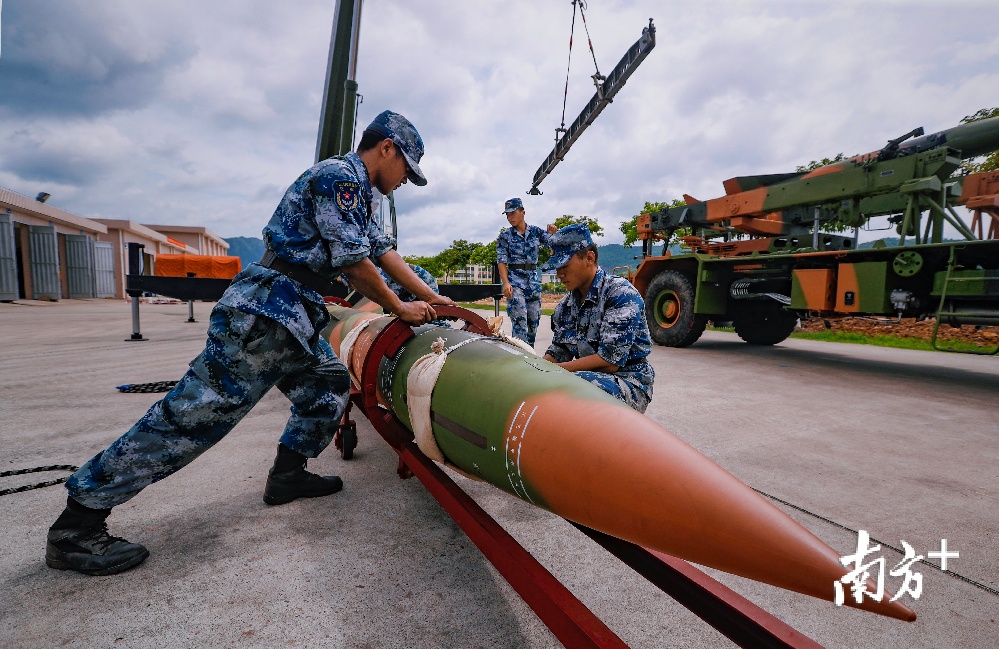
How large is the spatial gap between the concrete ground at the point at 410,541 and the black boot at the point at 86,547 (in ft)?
0.13

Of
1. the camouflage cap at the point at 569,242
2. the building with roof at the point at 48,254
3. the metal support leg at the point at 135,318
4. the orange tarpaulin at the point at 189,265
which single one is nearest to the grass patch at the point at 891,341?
the camouflage cap at the point at 569,242

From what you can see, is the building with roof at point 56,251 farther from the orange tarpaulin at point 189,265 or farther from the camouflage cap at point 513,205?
the camouflage cap at point 513,205

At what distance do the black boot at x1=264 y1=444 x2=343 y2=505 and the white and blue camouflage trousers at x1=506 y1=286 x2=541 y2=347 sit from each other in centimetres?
351

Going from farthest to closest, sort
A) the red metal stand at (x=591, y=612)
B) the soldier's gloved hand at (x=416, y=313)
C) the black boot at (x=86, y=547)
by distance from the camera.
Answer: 1. the soldier's gloved hand at (x=416, y=313)
2. the black boot at (x=86, y=547)
3. the red metal stand at (x=591, y=612)

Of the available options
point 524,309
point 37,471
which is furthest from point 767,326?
point 37,471

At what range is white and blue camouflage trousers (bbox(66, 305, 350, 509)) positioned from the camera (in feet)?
5.22

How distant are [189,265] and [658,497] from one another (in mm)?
8283

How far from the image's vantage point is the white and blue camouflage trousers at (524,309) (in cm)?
551

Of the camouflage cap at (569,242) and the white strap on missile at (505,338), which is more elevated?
the camouflage cap at (569,242)

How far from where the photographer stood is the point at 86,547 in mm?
1591

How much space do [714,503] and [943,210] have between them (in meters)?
6.01

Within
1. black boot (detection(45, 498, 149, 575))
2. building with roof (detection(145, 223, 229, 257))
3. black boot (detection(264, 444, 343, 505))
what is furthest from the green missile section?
building with roof (detection(145, 223, 229, 257))

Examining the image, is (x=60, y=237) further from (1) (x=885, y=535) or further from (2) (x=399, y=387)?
(1) (x=885, y=535)

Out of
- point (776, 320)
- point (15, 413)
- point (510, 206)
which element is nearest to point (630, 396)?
point (510, 206)
